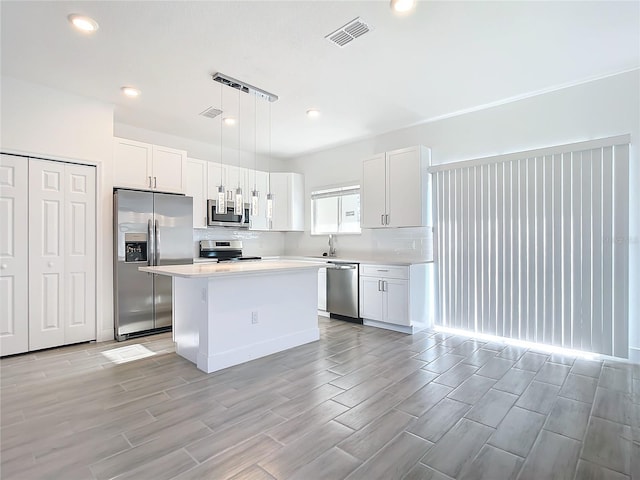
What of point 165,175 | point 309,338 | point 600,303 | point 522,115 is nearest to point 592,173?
point 522,115

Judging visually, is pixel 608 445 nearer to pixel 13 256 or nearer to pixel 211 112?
pixel 211 112

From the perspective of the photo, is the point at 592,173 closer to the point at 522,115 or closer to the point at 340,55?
the point at 522,115

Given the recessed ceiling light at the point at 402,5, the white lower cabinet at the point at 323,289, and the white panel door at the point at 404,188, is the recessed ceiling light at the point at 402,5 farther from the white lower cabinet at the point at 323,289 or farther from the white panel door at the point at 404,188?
the white lower cabinet at the point at 323,289

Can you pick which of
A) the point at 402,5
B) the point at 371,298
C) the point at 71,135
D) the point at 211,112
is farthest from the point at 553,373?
the point at 71,135

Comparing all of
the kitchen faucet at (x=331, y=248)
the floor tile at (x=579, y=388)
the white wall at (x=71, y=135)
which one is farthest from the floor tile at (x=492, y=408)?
the white wall at (x=71, y=135)

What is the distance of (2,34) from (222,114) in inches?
82.2

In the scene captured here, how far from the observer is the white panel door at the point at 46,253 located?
352 cm

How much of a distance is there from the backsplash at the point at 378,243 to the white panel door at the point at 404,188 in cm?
34

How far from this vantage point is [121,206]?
4.00 meters

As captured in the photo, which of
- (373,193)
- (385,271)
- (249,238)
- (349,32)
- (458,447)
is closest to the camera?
(458,447)

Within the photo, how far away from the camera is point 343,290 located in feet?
16.3

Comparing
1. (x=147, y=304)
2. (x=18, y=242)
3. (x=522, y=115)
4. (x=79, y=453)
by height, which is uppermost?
(x=522, y=115)

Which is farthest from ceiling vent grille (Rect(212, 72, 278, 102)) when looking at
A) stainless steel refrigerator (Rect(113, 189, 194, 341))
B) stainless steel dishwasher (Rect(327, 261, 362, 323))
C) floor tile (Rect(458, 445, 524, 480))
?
floor tile (Rect(458, 445, 524, 480))

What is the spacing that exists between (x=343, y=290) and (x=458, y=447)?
313 cm
